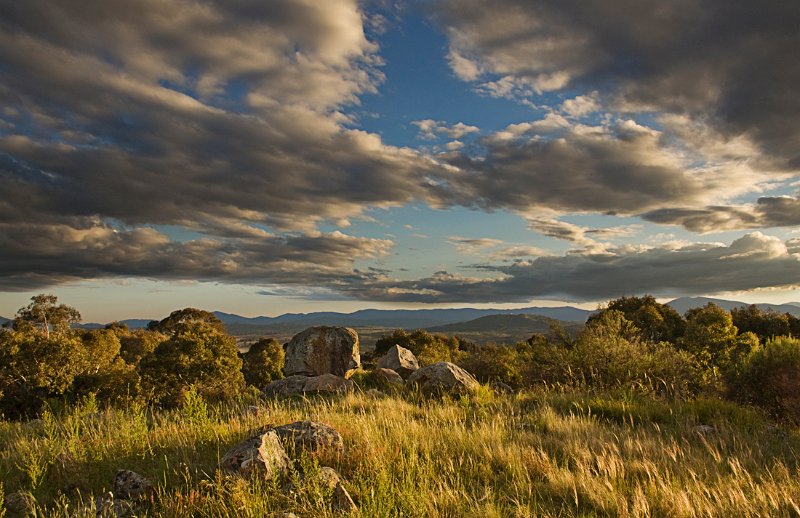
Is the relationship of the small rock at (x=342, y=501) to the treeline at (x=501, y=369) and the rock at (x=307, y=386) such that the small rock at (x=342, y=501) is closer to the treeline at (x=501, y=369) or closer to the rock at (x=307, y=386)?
the treeline at (x=501, y=369)

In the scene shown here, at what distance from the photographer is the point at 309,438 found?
6.13 m

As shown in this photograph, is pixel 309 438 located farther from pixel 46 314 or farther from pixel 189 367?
pixel 46 314

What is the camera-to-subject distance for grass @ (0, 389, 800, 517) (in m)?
4.51

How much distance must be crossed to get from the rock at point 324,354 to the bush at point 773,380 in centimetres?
1765

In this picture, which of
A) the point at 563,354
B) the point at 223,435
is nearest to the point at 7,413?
the point at 223,435

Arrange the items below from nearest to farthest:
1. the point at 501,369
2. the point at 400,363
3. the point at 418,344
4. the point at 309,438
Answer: the point at 309,438, the point at 501,369, the point at 400,363, the point at 418,344

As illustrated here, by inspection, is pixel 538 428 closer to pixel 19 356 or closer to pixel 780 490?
pixel 780 490

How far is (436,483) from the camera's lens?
5.38 metres

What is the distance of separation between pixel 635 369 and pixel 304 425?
12.0 meters

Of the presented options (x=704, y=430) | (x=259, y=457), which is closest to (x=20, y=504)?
(x=259, y=457)

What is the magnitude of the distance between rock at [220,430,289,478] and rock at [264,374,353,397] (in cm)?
1069

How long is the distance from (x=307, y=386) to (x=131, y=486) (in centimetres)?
1245

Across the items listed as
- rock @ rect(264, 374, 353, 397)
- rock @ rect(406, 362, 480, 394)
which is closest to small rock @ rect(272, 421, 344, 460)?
rock @ rect(406, 362, 480, 394)

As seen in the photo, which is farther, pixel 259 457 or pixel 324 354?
pixel 324 354
